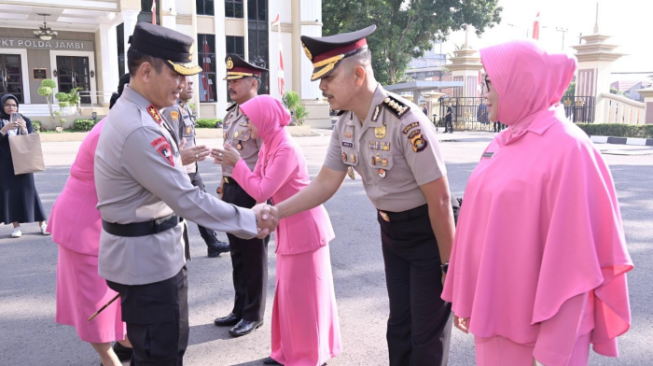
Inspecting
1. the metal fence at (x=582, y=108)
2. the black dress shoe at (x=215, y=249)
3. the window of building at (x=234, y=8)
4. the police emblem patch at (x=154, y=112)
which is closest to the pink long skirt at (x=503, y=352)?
the police emblem patch at (x=154, y=112)

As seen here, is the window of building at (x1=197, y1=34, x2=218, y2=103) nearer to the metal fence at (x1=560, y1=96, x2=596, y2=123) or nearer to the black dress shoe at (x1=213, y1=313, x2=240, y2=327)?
the metal fence at (x1=560, y1=96, x2=596, y2=123)

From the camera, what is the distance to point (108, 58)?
2605 cm

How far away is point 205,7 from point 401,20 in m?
11.2

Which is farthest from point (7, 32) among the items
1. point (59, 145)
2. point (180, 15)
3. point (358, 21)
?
point (358, 21)

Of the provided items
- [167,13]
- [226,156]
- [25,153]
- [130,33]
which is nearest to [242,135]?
[226,156]

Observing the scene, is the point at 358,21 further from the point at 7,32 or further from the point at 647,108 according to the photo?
the point at 7,32

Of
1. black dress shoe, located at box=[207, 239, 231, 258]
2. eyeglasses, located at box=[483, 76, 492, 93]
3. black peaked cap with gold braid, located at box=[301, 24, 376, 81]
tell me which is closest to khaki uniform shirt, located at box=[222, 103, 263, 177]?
black peaked cap with gold braid, located at box=[301, 24, 376, 81]

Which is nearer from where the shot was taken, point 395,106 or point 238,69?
point 395,106

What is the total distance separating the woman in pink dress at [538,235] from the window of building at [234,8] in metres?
29.5

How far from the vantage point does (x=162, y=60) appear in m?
2.35

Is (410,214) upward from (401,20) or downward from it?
downward

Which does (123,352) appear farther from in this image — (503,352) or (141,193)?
(503,352)

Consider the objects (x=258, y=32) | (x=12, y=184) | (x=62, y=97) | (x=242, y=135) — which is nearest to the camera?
(x=242, y=135)

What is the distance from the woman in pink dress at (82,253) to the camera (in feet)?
9.92
